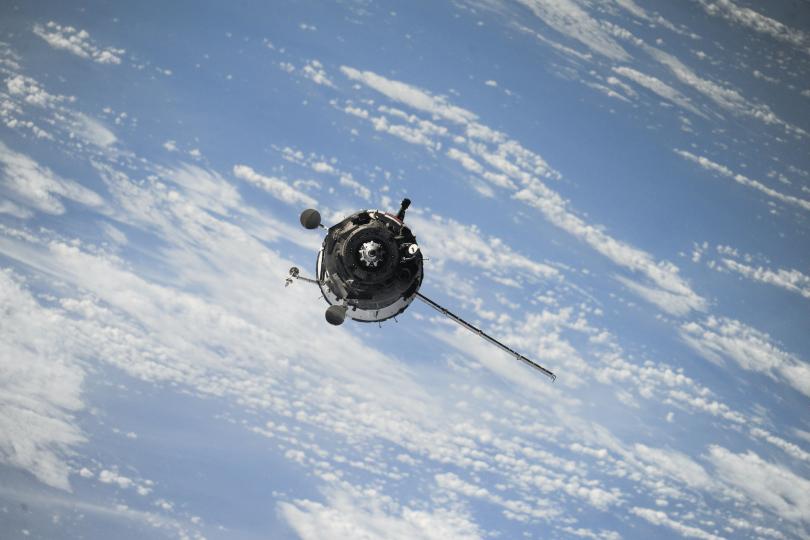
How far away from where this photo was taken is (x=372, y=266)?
2750 centimetres

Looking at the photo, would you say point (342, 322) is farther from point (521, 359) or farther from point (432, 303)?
point (521, 359)

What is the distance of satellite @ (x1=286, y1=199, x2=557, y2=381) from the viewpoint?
2744 centimetres

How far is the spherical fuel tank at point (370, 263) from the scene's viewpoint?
27438 mm

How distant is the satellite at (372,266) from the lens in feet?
90.0

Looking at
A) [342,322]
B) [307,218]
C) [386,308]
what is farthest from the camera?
[386,308]

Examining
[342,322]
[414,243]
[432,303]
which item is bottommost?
[342,322]

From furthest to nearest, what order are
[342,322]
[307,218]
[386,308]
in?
[386,308], [307,218], [342,322]

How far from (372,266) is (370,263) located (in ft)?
0.70

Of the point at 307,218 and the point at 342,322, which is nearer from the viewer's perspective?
the point at 342,322

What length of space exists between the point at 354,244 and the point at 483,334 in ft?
24.9

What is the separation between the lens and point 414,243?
2809cm

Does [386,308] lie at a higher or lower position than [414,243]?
lower

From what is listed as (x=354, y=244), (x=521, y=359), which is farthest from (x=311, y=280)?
(x=521, y=359)

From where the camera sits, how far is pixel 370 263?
2736 centimetres
